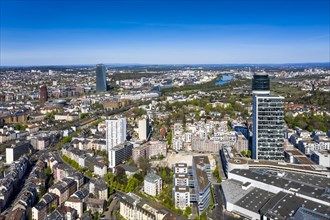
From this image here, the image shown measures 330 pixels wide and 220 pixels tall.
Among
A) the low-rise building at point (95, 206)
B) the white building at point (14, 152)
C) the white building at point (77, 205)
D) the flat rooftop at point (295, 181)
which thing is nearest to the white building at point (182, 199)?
the low-rise building at point (95, 206)

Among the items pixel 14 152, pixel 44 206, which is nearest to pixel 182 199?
pixel 44 206

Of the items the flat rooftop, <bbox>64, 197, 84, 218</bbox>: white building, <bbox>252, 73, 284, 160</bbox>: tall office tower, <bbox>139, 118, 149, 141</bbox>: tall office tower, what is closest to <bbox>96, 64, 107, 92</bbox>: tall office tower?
<bbox>139, 118, 149, 141</bbox>: tall office tower

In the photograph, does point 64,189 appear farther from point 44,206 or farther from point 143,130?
point 143,130

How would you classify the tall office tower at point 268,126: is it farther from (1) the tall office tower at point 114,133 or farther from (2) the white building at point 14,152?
(2) the white building at point 14,152

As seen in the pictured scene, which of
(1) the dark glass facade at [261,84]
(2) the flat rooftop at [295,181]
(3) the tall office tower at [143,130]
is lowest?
(2) the flat rooftop at [295,181]

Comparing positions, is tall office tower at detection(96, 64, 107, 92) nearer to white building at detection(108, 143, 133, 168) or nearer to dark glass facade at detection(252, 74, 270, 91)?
white building at detection(108, 143, 133, 168)

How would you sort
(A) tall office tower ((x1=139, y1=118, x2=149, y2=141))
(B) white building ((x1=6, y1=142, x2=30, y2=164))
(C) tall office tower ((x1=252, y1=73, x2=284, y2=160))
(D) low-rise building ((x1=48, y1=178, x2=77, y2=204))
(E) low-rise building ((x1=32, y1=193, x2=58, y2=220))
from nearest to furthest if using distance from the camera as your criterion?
(E) low-rise building ((x1=32, y1=193, x2=58, y2=220)) → (D) low-rise building ((x1=48, y1=178, x2=77, y2=204)) → (C) tall office tower ((x1=252, y1=73, x2=284, y2=160)) → (B) white building ((x1=6, y1=142, x2=30, y2=164)) → (A) tall office tower ((x1=139, y1=118, x2=149, y2=141))
